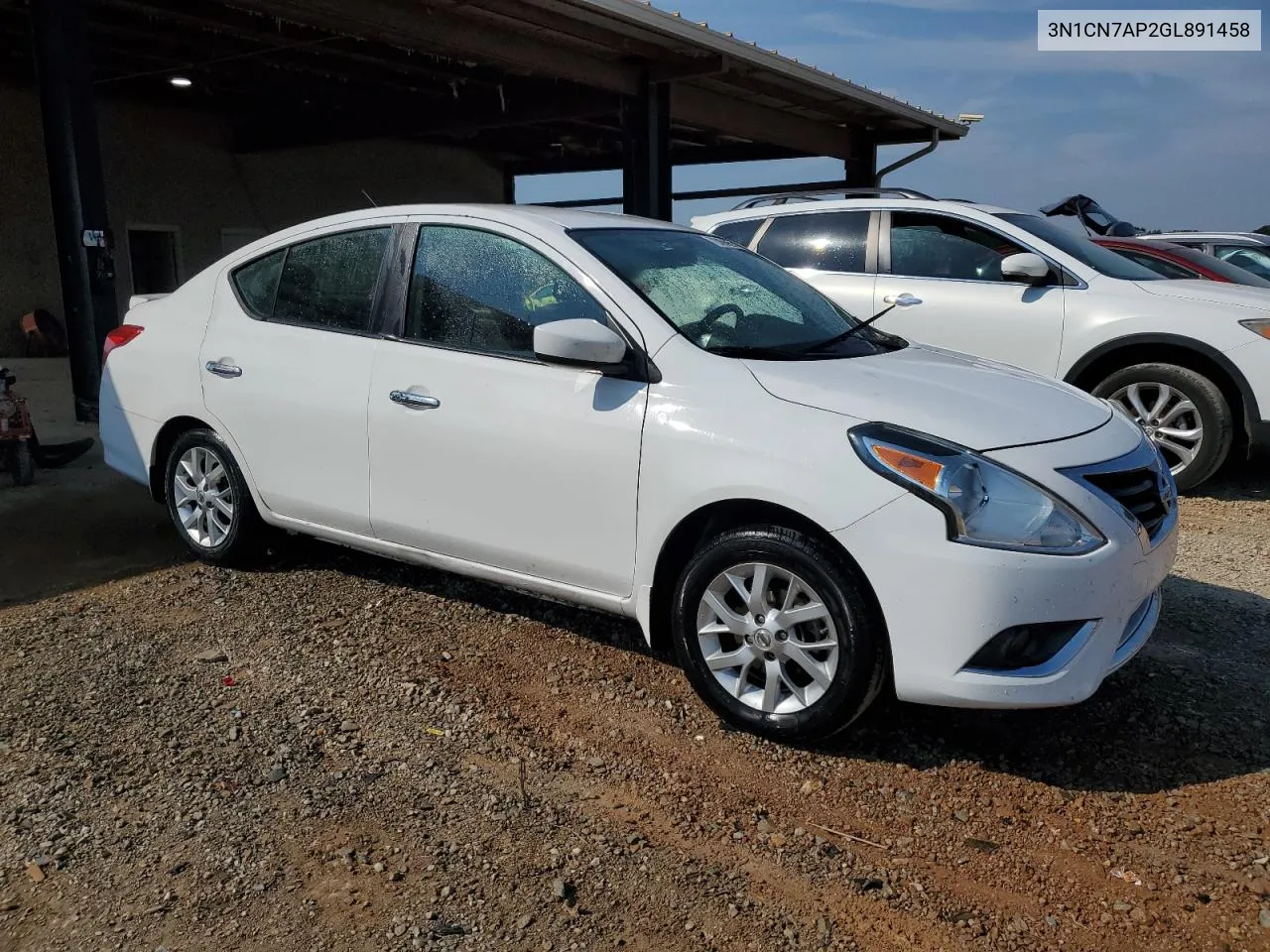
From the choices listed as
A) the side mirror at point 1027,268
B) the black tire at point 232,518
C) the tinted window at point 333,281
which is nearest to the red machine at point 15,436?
the black tire at point 232,518

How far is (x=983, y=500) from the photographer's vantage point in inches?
116

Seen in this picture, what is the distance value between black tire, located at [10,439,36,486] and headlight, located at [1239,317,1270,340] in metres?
7.37

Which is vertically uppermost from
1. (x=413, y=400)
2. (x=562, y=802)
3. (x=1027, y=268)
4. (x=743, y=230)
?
(x=743, y=230)

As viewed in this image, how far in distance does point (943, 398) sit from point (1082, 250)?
4412 mm

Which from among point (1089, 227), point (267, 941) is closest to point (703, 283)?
point (267, 941)

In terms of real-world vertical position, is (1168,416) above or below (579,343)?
below

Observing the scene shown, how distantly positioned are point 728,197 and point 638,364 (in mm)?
17445

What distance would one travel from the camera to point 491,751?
10.7 ft

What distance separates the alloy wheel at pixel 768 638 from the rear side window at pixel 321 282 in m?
1.95

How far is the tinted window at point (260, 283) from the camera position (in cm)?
468

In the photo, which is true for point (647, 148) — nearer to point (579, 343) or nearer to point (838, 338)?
point (838, 338)

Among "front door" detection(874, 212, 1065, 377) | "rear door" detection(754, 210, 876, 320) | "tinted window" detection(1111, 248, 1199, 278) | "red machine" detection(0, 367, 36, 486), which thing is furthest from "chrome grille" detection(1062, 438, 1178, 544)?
"red machine" detection(0, 367, 36, 486)

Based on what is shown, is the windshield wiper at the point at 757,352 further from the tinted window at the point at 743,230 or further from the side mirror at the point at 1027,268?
the tinted window at the point at 743,230

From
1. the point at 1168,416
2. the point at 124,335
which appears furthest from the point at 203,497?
the point at 1168,416
